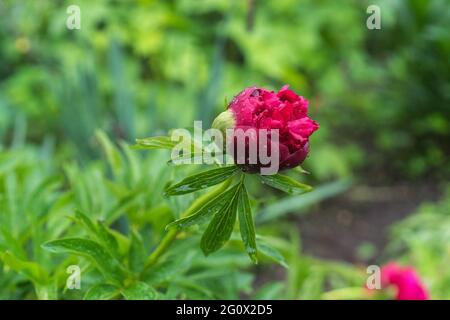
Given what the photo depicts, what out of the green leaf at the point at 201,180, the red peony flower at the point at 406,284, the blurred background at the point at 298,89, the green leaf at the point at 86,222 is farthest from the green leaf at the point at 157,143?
the blurred background at the point at 298,89

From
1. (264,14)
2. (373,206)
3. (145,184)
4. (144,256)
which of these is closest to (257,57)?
(264,14)

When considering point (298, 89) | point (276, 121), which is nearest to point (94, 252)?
point (276, 121)

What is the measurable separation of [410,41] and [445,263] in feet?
5.40

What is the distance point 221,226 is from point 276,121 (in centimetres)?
14

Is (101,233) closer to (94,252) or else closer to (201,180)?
(94,252)

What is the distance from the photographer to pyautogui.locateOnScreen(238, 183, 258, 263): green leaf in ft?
2.26

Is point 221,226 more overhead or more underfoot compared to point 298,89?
more underfoot

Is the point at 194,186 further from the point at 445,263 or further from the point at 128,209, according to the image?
the point at 445,263

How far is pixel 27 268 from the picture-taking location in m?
0.84

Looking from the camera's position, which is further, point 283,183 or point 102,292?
point 102,292

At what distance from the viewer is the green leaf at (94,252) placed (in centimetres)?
75

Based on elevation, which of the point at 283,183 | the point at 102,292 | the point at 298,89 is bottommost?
the point at 102,292

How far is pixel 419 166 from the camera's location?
3211 millimetres

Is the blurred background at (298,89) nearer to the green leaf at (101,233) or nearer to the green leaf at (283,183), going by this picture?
the green leaf at (101,233)
